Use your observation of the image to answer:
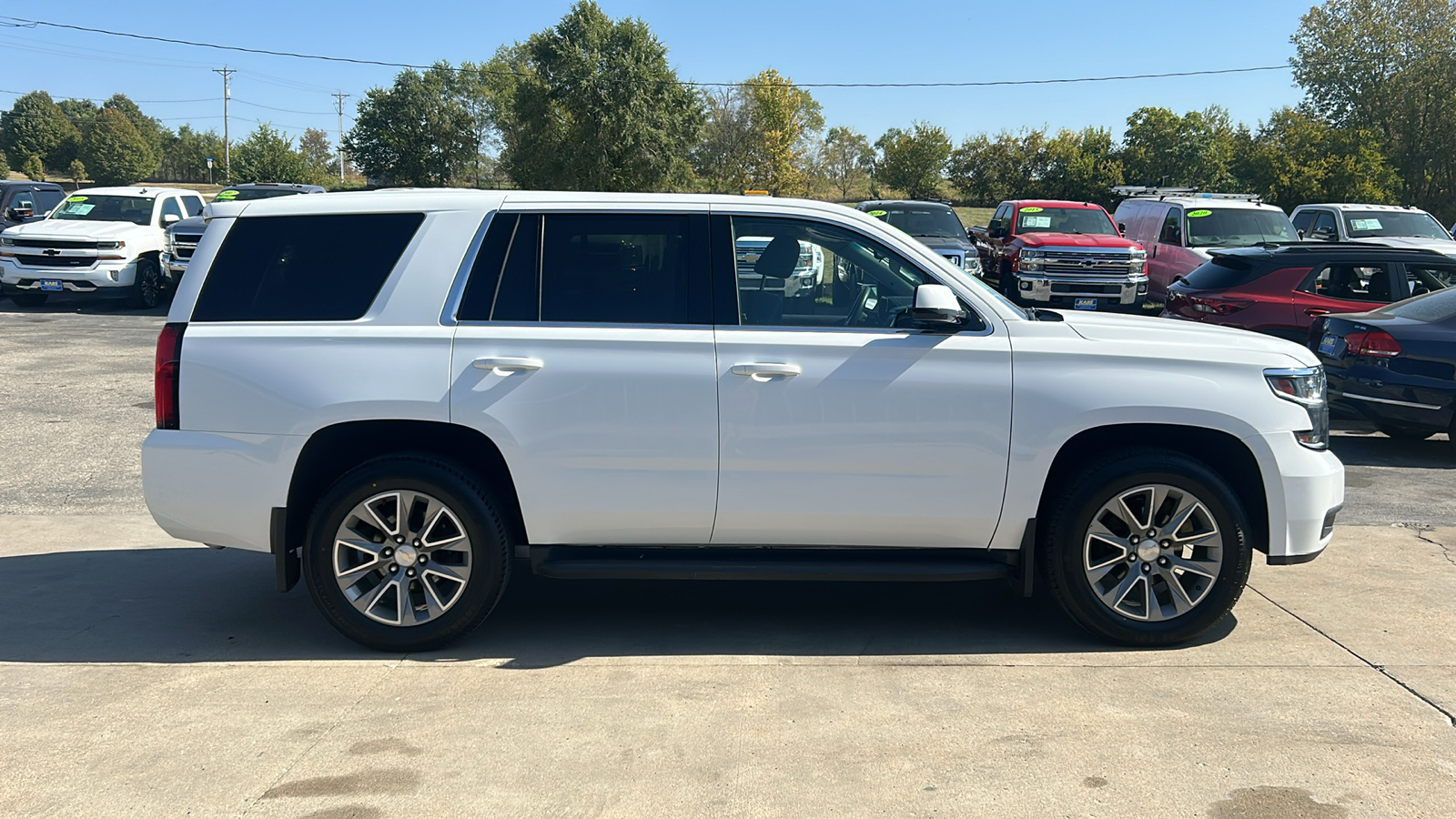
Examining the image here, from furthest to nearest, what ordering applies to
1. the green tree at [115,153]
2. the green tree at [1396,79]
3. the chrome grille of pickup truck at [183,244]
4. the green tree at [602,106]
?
the green tree at [115,153] < the green tree at [602,106] < the green tree at [1396,79] < the chrome grille of pickup truck at [183,244]

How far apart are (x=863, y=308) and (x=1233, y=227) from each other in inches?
626

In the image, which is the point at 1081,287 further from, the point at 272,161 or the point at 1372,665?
the point at 272,161

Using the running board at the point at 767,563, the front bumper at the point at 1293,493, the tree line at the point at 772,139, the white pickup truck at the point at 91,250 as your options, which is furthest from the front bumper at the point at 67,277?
the tree line at the point at 772,139

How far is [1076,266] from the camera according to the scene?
18656 millimetres

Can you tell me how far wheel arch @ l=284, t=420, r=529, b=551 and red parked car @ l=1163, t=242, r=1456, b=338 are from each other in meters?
8.91

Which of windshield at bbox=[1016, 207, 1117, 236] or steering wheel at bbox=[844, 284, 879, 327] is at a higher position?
windshield at bbox=[1016, 207, 1117, 236]

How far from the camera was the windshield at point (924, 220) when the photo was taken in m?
19.5

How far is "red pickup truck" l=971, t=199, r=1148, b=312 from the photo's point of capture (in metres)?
18.6

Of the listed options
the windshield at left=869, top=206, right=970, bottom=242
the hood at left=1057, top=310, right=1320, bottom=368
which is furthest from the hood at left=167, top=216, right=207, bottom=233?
the hood at left=1057, top=310, right=1320, bottom=368

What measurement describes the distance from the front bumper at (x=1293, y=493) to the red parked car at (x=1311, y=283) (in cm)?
704

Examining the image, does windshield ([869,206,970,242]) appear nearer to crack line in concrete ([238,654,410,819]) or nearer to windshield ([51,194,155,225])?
windshield ([51,194,155,225])

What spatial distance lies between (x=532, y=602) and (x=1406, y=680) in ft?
12.8

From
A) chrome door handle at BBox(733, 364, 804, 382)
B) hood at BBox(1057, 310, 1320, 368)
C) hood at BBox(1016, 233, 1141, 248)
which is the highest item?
hood at BBox(1016, 233, 1141, 248)

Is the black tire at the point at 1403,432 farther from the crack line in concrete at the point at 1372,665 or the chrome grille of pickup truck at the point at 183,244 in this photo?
the chrome grille of pickup truck at the point at 183,244
